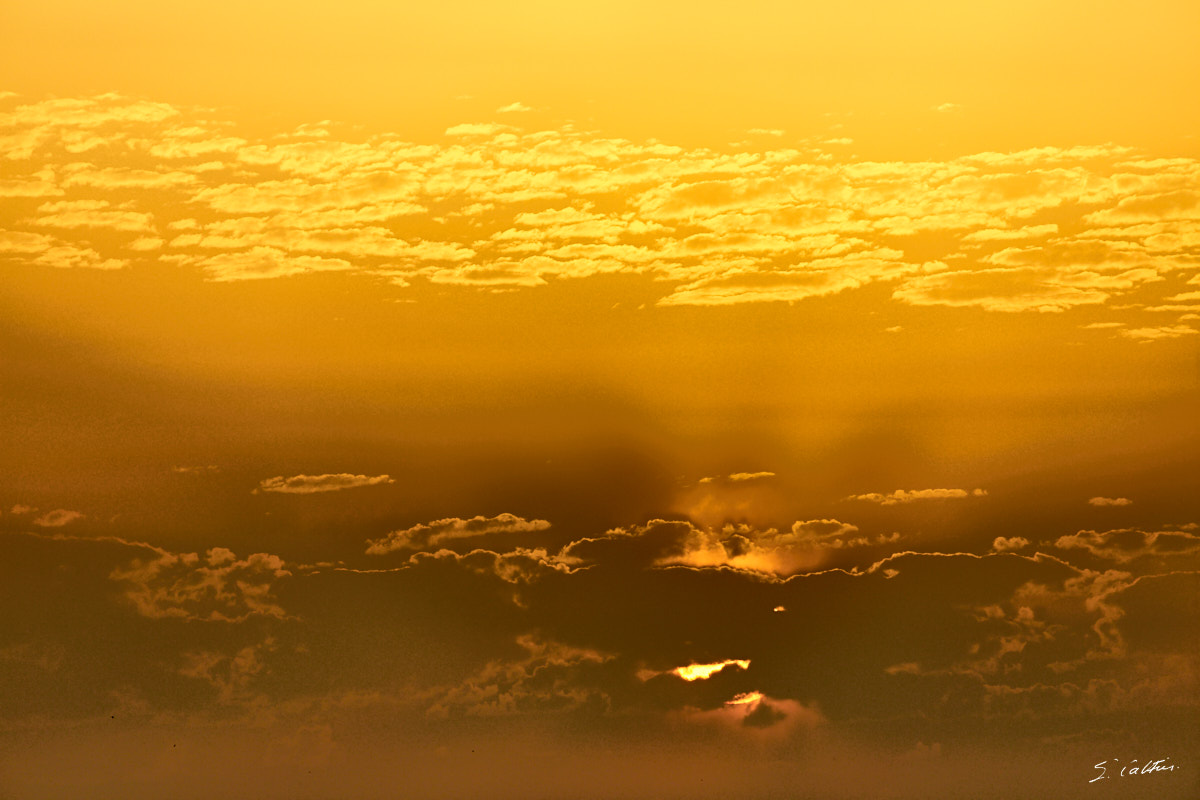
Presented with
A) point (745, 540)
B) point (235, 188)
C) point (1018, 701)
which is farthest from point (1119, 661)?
point (235, 188)

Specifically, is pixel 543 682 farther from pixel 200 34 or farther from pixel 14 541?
A: pixel 200 34

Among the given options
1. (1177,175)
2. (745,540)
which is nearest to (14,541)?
(745,540)

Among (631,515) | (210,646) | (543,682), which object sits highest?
(631,515)

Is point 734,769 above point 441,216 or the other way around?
the other way around

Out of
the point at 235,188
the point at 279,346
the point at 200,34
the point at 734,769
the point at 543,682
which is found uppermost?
the point at 200,34

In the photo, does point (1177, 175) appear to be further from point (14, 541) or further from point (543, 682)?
point (14, 541)

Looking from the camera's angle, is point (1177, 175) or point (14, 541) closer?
point (14, 541)
